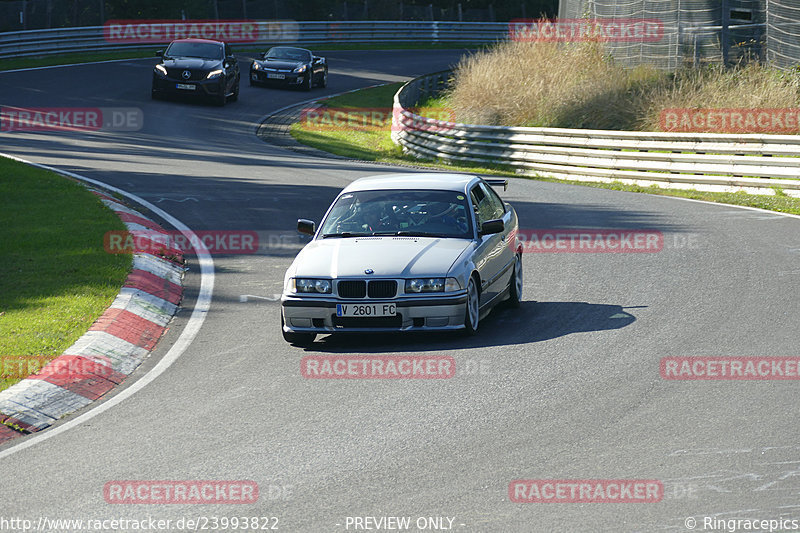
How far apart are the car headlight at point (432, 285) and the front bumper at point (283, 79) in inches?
1240

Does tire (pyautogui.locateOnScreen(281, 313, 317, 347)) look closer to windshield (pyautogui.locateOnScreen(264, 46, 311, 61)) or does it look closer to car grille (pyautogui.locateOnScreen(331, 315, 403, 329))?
car grille (pyautogui.locateOnScreen(331, 315, 403, 329))

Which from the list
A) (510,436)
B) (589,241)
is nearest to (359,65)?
(589,241)

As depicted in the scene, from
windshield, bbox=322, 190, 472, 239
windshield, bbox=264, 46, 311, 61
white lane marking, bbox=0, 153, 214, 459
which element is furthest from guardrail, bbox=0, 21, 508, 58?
windshield, bbox=322, 190, 472, 239

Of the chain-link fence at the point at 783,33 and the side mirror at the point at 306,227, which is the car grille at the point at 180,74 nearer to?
the chain-link fence at the point at 783,33

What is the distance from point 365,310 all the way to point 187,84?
25.5 meters

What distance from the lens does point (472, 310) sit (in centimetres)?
1018

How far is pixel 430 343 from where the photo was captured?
9984mm

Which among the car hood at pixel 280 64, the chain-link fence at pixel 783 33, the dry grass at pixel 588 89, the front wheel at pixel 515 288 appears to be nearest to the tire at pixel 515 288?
the front wheel at pixel 515 288

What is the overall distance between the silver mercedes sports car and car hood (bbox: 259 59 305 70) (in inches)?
1165

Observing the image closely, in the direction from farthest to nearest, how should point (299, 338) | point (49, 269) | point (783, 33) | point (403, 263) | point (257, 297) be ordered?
point (783, 33) → point (49, 269) → point (257, 297) → point (299, 338) → point (403, 263)

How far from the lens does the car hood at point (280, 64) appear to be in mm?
40469

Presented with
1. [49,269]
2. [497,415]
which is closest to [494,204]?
[497,415]

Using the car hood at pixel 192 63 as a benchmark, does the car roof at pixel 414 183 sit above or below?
above

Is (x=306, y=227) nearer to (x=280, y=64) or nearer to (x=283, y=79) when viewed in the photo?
(x=283, y=79)
